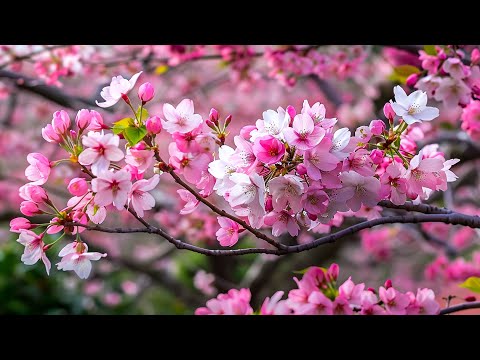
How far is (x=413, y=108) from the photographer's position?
0.98 m

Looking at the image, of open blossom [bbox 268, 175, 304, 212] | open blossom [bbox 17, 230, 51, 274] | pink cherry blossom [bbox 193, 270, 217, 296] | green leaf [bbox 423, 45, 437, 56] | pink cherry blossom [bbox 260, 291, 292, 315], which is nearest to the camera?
open blossom [bbox 268, 175, 304, 212]

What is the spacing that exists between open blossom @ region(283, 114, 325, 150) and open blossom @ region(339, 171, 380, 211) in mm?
87

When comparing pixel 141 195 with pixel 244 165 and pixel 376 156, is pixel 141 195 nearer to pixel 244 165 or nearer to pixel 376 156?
pixel 244 165

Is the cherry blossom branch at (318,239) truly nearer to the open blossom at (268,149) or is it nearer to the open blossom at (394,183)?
the open blossom at (394,183)

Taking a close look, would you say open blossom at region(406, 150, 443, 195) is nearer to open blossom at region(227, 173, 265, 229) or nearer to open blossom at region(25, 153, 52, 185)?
open blossom at region(227, 173, 265, 229)

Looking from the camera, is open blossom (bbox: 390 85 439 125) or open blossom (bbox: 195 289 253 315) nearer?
open blossom (bbox: 390 85 439 125)

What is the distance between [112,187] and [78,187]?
0.22 ft

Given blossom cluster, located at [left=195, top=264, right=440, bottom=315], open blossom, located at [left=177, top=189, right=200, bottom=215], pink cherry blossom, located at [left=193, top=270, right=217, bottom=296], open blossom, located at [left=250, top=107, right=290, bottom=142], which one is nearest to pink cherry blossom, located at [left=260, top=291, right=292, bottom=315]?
blossom cluster, located at [left=195, top=264, right=440, bottom=315]

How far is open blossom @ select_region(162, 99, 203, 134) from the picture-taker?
37.1 inches

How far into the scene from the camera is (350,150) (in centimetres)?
92

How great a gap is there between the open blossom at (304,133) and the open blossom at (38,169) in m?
0.41

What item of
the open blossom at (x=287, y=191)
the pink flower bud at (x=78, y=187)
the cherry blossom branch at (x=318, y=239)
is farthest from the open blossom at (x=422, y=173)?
the pink flower bud at (x=78, y=187)

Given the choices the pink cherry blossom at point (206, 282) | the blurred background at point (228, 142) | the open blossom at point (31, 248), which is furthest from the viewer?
the pink cherry blossom at point (206, 282)

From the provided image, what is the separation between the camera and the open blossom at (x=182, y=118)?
37.1 inches
